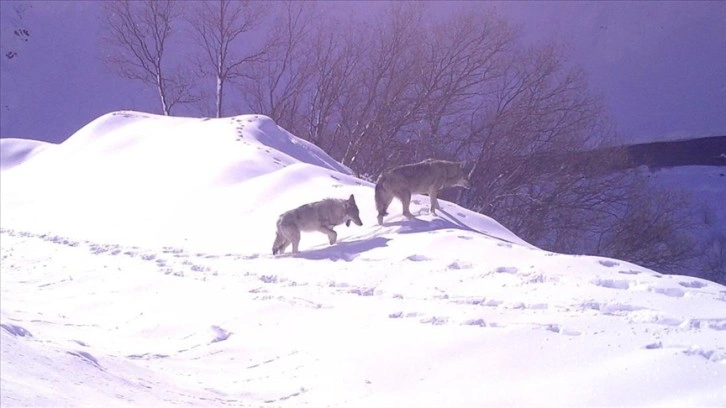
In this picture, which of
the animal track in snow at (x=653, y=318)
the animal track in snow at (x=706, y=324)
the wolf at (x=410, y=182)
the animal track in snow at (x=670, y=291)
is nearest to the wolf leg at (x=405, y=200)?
the wolf at (x=410, y=182)

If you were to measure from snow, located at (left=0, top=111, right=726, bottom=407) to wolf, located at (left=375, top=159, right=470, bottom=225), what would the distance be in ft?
1.36

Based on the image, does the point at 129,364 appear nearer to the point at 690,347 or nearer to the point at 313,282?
the point at 313,282

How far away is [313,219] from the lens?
13922mm

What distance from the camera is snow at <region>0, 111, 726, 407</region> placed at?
6.80 metres

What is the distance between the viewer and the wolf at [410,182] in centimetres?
1459

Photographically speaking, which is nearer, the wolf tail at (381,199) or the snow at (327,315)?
the snow at (327,315)

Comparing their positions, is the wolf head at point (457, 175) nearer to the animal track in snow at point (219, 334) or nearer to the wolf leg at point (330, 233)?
the wolf leg at point (330, 233)

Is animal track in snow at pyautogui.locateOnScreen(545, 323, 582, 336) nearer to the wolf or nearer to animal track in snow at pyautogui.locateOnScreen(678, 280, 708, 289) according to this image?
animal track in snow at pyautogui.locateOnScreen(678, 280, 708, 289)

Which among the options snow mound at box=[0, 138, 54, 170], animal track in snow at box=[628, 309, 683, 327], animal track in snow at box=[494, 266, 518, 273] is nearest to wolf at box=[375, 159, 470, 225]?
animal track in snow at box=[494, 266, 518, 273]

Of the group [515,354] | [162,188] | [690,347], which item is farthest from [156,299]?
[162,188]

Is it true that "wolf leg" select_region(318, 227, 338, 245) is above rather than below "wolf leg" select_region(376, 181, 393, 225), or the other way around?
below

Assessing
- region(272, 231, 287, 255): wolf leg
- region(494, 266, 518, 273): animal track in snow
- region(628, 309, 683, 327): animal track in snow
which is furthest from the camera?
region(272, 231, 287, 255): wolf leg

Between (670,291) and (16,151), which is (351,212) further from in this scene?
(16,151)

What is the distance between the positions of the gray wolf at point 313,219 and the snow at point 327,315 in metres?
0.36
